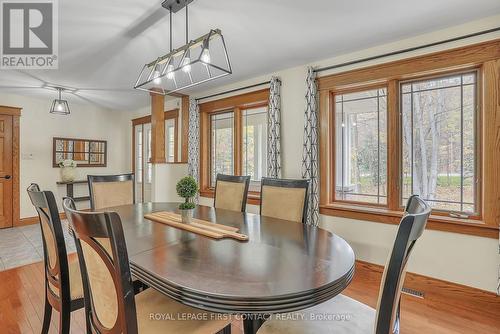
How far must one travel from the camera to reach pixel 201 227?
69.6 inches

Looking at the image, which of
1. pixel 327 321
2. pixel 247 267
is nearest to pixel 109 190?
pixel 247 267

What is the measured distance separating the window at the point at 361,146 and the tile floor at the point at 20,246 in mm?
3648

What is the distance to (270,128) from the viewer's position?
3439 mm

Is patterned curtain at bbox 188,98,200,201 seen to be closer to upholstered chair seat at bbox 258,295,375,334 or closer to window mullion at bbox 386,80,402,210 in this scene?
window mullion at bbox 386,80,402,210

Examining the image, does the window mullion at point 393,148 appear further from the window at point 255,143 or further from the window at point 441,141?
the window at point 255,143

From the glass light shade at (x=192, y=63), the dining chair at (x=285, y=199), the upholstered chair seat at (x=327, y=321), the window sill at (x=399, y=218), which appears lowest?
the upholstered chair seat at (x=327, y=321)

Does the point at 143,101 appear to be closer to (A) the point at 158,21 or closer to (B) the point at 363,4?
(A) the point at 158,21

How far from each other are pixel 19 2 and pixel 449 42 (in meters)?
3.54

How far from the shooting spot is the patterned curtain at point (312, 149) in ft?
10.0

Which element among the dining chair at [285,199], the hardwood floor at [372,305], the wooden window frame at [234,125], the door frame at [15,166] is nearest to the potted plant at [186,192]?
the dining chair at [285,199]

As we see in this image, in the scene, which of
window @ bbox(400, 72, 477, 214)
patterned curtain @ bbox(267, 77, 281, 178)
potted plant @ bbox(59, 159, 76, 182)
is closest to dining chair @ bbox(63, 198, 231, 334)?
patterned curtain @ bbox(267, 77, 281, 178)

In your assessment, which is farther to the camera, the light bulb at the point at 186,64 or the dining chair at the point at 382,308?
the light bulb at the point at 186,64

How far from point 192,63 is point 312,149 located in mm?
1804

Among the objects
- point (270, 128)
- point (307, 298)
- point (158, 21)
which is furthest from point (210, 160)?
point (307, 298)
